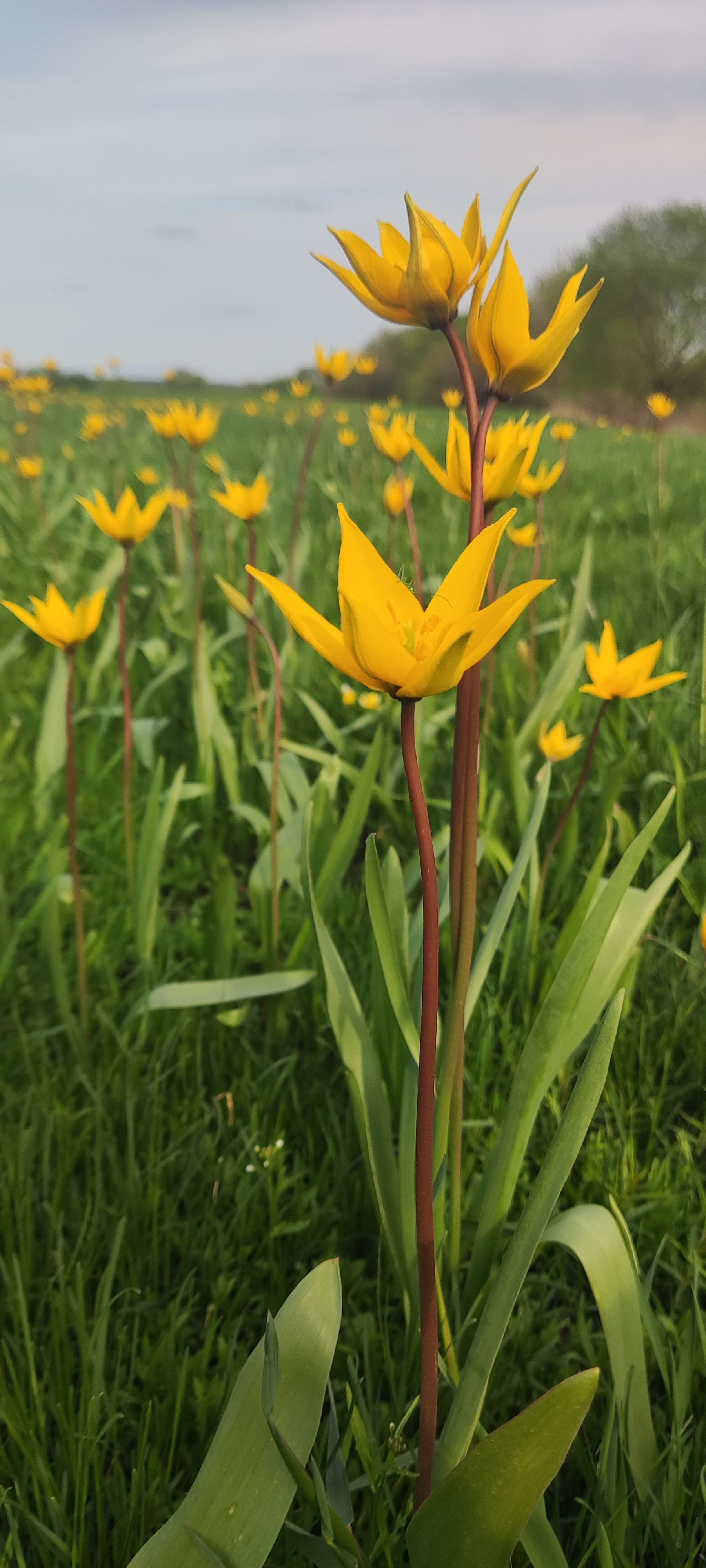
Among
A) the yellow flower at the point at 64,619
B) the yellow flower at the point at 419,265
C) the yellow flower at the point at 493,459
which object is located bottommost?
the yellow flower at the point at 64,619

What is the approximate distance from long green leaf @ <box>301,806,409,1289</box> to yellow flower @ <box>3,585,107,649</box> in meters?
0.41

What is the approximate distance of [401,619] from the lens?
1.70 feet

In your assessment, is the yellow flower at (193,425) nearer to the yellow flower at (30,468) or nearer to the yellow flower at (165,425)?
the yellow flower at (165,425)

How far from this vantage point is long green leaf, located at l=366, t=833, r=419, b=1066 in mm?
642

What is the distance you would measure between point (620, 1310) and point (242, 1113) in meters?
0.55

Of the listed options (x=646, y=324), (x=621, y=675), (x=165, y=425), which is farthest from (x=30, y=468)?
(x=646, y=324)

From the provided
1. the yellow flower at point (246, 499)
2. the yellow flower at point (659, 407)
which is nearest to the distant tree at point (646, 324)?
the yellow flower at point (659, 407)

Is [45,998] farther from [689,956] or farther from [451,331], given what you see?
[451,331]

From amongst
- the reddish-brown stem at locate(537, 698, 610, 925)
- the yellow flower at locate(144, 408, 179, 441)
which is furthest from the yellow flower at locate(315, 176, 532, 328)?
the yellow flower at locate(144, 408, 179, 441)

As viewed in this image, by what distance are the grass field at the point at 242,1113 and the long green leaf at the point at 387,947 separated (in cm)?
21

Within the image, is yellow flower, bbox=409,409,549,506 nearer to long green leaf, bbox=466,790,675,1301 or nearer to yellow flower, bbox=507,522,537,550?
long green leaf, bbox=466,790,675,1301

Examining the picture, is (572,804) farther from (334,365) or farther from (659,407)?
(659,407)

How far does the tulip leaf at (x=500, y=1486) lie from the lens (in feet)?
1.55

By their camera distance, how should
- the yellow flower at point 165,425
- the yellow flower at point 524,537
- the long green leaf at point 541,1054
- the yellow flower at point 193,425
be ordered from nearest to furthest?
the long green leaf at point 541,1054
the yellow flower at point 524,537
the yellow flower at point 193,425
the yellow flower at point 165,425
